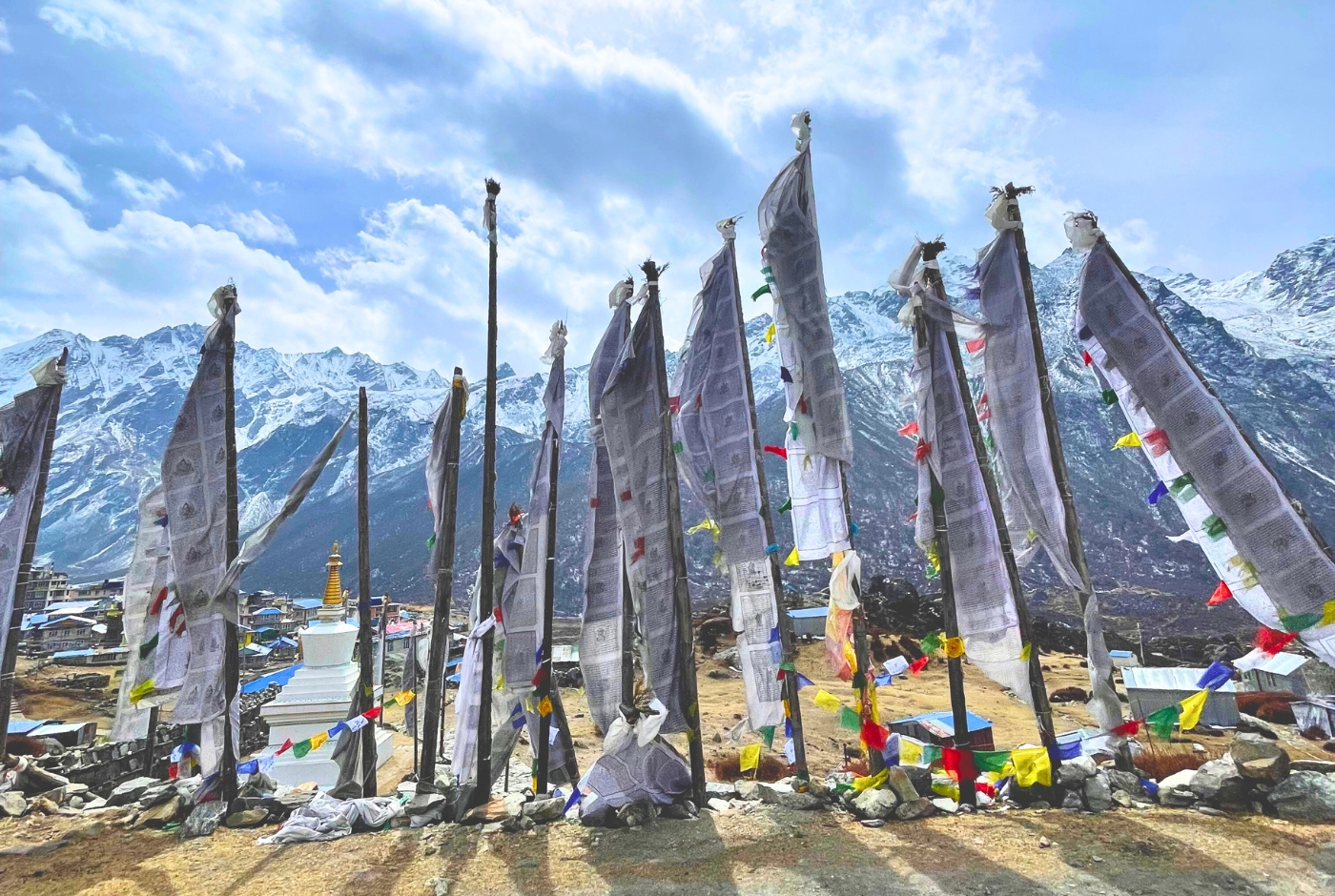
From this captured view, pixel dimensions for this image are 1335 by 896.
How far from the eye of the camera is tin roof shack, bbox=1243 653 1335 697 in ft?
83.1

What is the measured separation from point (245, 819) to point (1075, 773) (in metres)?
11.2

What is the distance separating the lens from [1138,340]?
886 cm

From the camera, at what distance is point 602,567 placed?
10477 mm

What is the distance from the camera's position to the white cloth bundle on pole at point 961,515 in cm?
866

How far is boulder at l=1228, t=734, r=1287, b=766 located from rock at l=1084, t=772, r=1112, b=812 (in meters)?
1.46

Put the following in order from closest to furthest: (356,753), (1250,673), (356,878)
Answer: (356,878) < (356,753) < (1250,673)

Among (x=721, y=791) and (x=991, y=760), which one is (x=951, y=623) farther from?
(x=721, y=791)

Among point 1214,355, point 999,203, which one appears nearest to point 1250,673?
point 999,203

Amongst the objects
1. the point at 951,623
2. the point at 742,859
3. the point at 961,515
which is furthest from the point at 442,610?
the point at 961,515

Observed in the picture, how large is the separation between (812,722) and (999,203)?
681 inches

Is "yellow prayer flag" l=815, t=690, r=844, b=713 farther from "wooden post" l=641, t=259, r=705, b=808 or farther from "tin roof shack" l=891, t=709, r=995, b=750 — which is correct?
"tin roof shack" l=891, t=709, r=995, b=750

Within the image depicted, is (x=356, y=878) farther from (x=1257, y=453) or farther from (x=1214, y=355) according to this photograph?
(x=1214, y=355)

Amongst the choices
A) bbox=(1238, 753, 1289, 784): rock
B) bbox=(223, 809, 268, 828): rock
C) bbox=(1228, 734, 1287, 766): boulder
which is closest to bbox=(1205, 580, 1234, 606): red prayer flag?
bbox=(1228, 734, 1287, 766): boulder

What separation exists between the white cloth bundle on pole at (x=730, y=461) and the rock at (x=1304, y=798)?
565cm
